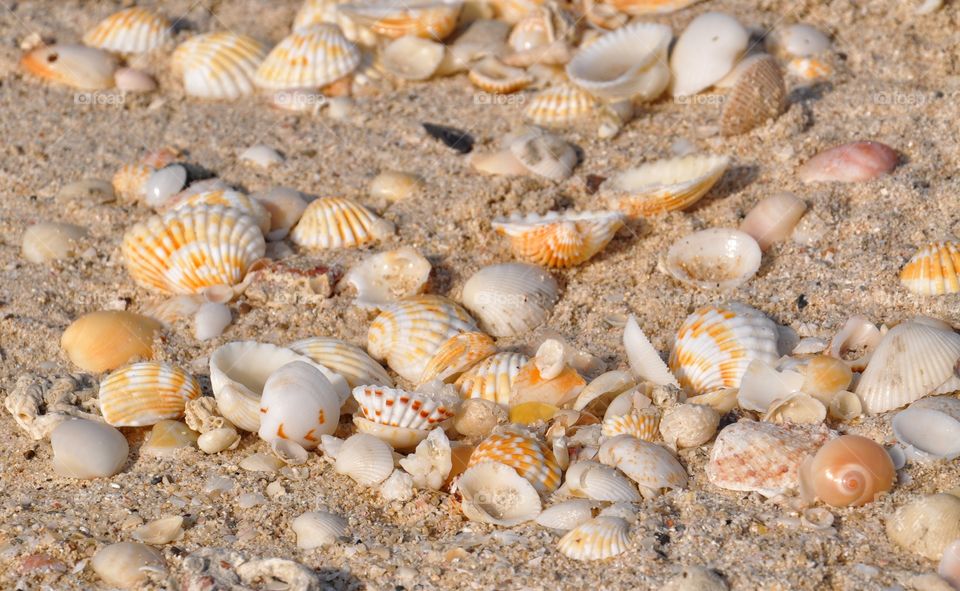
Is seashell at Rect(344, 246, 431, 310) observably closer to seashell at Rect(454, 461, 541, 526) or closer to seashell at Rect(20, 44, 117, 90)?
seashell at Rect(454, 461, 541, 526)

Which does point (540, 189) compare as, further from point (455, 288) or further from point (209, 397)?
point (209, 397)

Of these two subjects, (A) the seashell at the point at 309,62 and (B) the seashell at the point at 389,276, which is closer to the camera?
(B) the seashell at the point at 389,276

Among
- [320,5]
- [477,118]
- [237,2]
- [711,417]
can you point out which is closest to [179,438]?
[711,417]

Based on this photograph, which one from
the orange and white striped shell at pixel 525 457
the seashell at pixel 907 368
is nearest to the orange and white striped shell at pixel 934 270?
the seashell at pixel 907 368

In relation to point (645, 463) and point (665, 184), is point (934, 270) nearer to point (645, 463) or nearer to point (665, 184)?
point (665, 184)

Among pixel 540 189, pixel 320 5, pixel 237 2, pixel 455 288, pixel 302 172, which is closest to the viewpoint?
pixel 455 288

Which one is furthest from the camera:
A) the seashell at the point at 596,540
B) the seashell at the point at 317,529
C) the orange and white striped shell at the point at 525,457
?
the orange and white striped shell at the point at 525,457

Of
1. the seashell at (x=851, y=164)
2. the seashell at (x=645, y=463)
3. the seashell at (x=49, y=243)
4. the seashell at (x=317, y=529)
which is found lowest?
the seashell at (x=49, y=243)

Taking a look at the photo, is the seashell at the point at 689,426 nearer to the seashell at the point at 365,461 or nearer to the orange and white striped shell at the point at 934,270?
the seashell at the point at 365,461
